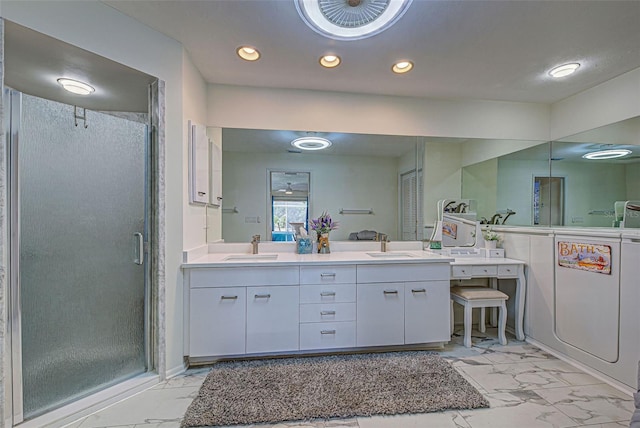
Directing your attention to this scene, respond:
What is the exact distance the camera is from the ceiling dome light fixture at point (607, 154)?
96.2 inches

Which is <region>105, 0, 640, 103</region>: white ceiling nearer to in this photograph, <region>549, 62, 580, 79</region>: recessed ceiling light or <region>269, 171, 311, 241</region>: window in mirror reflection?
<region>549, 62, 580, 79</region>: recessed ceiling light

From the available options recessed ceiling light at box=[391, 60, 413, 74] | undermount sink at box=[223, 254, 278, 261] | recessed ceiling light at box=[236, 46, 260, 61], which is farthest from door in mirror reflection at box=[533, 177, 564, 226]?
recessed ceiling light at box=[236, 46, 260, 61]

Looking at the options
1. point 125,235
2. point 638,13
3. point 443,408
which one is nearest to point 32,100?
point 125,235

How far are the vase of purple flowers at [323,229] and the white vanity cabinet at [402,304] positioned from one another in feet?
1.62

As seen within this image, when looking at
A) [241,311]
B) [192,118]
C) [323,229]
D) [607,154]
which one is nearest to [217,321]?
[241,311]

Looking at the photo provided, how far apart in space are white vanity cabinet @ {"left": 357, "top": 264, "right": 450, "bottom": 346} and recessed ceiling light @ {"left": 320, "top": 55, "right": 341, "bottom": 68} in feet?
5.38

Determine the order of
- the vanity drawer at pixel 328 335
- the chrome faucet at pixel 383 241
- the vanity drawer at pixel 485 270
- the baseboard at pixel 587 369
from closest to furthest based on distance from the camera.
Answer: the baseboard at pixel 587 369, the vanity drawer at pixel 328 335, the vanity drawer at pixel 485 270, the chrome faucet at pixel 383 241

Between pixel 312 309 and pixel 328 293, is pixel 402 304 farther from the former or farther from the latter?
pixel 312 309

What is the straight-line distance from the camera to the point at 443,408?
1673mm

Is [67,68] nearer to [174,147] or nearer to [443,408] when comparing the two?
[174,147]

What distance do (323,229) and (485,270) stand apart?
59.6 inches

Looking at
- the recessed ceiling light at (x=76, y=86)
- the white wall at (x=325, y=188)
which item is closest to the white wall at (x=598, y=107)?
the white wall at (x=325, y=188)

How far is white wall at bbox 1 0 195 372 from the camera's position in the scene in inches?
60.6

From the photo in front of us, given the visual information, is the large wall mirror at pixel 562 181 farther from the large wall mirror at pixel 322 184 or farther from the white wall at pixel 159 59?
the white wall at pixel 159 59
